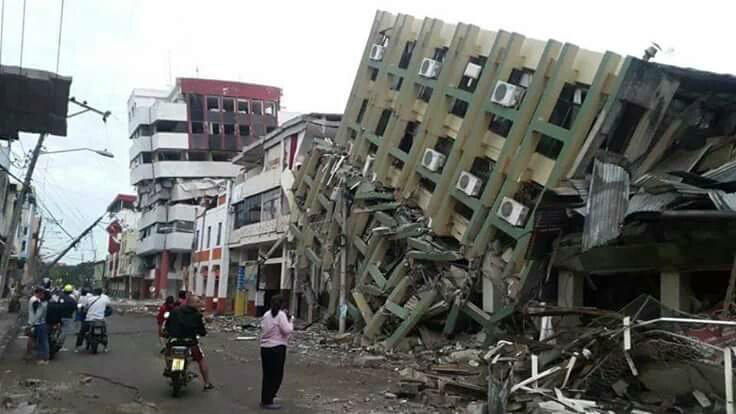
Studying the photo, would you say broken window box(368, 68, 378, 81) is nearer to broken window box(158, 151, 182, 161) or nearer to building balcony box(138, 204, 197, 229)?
building balcony box(138, 204, 197, 229)

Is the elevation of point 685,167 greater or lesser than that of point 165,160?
lesser

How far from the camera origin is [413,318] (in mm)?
17547

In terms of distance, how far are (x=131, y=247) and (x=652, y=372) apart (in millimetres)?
74920

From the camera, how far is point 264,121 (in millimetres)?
64000

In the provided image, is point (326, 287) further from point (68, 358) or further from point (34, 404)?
point (34, 404)

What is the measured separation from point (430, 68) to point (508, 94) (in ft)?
13.4

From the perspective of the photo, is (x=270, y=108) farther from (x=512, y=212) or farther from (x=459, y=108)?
(x=512, y=212)

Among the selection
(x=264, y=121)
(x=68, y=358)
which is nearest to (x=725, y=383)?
(x=68, y=358)

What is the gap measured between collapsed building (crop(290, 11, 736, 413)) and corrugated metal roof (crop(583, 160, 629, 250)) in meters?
0.04

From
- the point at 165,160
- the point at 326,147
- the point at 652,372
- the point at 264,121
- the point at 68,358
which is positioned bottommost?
the point at 68,358

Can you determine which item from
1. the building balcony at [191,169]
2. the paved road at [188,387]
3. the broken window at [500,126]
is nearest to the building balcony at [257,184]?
the broken window at [500,126]

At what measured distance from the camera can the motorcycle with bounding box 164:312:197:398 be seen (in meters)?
9.97

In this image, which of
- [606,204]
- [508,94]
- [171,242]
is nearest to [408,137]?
[508,94]

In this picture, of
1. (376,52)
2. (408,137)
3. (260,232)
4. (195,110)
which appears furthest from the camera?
(195,110)
